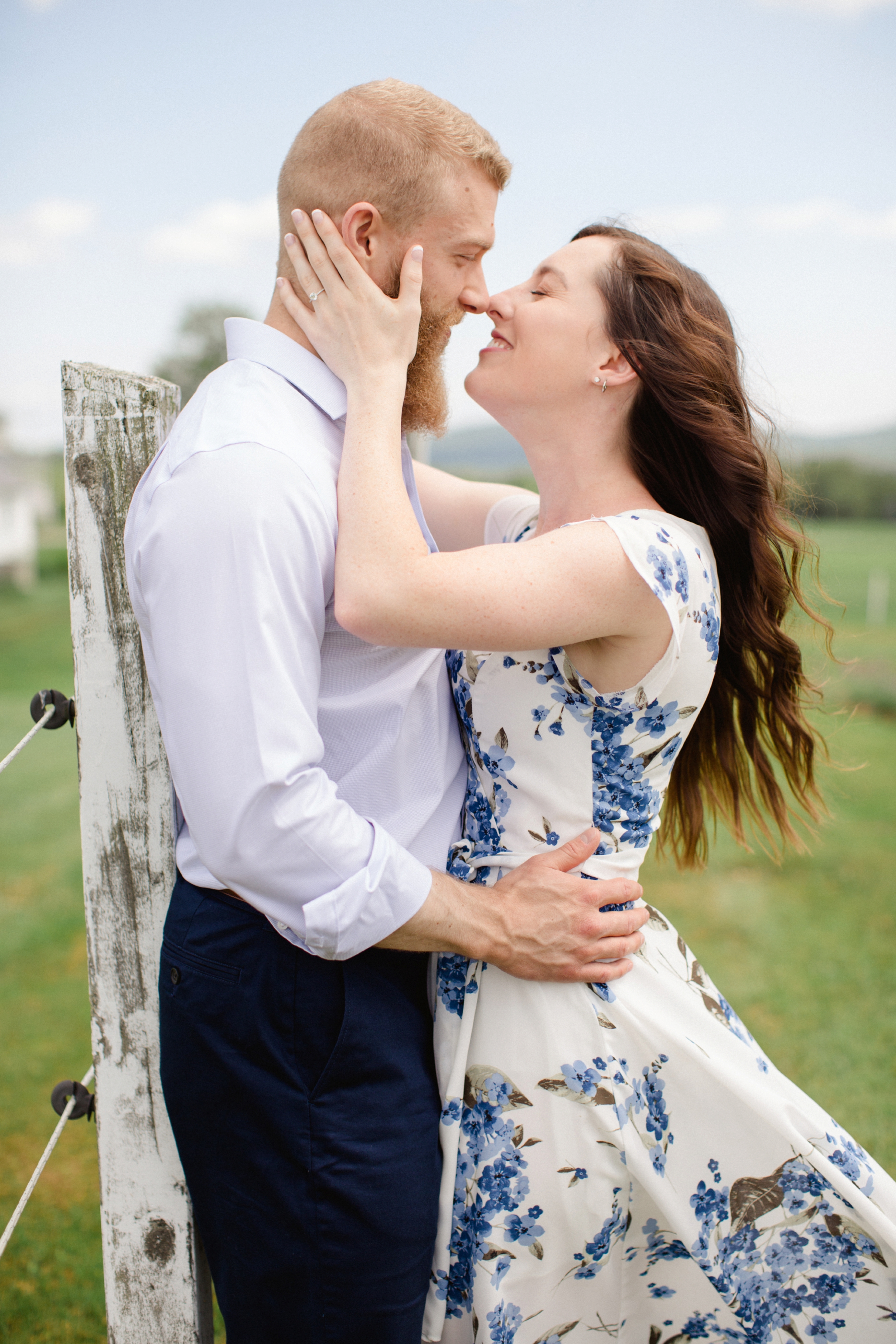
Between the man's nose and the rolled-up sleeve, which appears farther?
the man's nose

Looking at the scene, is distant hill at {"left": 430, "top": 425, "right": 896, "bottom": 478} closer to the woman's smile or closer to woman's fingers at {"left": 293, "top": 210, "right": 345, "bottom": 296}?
the woman's smile

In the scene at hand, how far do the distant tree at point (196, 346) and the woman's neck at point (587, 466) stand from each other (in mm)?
24151

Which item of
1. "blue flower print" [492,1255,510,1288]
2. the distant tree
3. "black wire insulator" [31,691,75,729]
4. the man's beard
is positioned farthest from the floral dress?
the distant tree

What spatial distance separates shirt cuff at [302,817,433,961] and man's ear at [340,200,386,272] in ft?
3.47

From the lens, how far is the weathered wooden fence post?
168cm

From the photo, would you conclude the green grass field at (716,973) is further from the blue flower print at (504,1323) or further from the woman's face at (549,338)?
the blue flower print at (504,1323)

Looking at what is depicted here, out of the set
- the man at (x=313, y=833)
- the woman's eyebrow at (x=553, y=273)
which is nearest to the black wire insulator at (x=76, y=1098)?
the man at (x=313, y=833)

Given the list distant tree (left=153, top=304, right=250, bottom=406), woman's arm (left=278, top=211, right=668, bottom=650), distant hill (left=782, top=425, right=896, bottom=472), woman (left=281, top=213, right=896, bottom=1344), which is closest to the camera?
woman's arm (left=278, top=211, right=668, bottom=650)

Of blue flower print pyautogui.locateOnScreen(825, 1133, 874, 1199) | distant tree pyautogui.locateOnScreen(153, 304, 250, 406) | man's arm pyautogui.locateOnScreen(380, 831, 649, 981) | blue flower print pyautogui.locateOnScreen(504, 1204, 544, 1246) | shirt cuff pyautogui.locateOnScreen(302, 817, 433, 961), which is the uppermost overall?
distant tree pyautogui.locateOnScreen(153, 304, 250, 406)

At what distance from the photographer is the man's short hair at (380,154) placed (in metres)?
1.75

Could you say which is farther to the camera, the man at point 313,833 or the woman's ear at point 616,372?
the woman's ear at point 616,372

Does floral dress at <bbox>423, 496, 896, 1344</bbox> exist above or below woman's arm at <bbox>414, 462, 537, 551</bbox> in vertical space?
below

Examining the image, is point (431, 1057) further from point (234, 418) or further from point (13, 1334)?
point (13, 1334)

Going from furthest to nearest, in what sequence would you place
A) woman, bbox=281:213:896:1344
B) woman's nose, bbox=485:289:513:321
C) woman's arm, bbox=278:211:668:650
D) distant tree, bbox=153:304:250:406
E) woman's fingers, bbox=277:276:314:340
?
distant tree, bbox=153:304:250:406 < woman's nose, bbox=485:289:513:321 < woman's fingers, bbox=277:276:314:340 < woman, bbox=281:213:896:1344 < woman's arm, bbox=278:211:668:650
